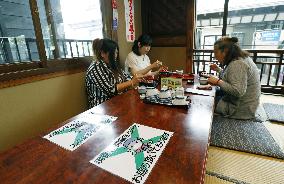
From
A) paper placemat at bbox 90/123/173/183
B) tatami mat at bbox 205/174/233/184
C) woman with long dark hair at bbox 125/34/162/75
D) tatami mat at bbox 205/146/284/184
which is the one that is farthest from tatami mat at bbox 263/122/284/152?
woman with long dark hair at bbox 125/34/162/75

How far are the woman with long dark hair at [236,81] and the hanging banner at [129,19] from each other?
212 cm

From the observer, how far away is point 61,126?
1282 mm

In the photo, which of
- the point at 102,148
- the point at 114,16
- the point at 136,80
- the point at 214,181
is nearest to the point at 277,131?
the point at 214,181

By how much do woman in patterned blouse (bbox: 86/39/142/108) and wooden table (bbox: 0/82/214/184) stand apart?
30.8 inches

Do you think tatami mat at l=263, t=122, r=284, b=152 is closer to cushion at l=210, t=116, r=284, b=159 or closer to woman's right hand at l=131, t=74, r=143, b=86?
cushion at l=210, t=116, r=284, b=159

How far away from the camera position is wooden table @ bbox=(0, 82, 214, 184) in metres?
0.78

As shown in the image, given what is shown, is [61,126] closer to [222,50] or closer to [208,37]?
[222,50]

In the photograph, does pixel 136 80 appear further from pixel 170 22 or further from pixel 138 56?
pixel 170 22

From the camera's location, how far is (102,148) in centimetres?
100

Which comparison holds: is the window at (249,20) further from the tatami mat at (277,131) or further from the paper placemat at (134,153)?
the paper placemat at (134,153)

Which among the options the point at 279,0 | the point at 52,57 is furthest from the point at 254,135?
the point at 279,0

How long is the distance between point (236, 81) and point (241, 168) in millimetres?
930

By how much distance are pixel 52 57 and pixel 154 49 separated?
290cm

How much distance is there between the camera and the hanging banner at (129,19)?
3.80m
